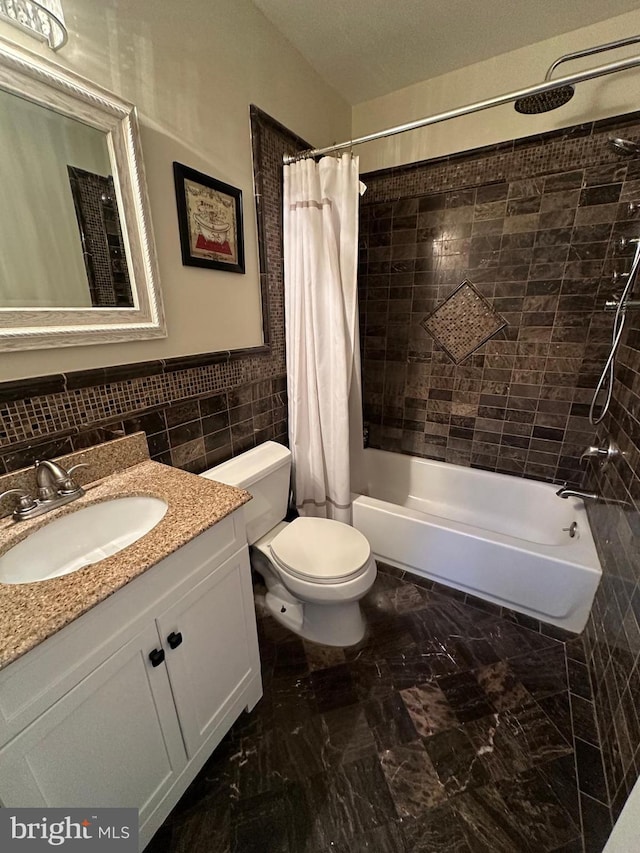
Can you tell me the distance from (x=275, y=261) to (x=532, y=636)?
6.99 feet

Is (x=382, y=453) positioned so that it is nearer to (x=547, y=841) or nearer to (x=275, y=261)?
(x=275, y=261)

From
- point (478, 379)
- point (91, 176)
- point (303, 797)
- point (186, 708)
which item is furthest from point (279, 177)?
point (303, 797)

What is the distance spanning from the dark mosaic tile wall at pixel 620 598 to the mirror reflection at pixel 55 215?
6.33 ft

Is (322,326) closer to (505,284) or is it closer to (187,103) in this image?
(187,103)

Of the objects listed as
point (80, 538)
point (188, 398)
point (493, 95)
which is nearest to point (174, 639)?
point (80, 538)

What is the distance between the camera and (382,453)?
97.2 inches

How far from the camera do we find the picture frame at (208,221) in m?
1.21

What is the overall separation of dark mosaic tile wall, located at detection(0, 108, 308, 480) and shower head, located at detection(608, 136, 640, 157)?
1432mm

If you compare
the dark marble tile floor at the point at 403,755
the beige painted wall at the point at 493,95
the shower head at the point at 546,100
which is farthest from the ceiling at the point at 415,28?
the dark marble tile floor at the point at 403,755

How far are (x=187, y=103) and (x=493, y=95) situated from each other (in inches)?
62.5

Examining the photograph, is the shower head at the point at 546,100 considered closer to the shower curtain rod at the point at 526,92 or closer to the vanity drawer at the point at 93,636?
the shower curtain rod at the point at 526,92

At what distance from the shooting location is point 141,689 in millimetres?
791

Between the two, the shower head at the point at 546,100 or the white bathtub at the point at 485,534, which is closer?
the shower head at the point at 546,100

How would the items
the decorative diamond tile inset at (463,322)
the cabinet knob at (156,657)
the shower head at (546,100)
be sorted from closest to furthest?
the cabinet knob at (156,657)
the shower head at (546,100)
the decorative diamond tile inset at (463,322)
